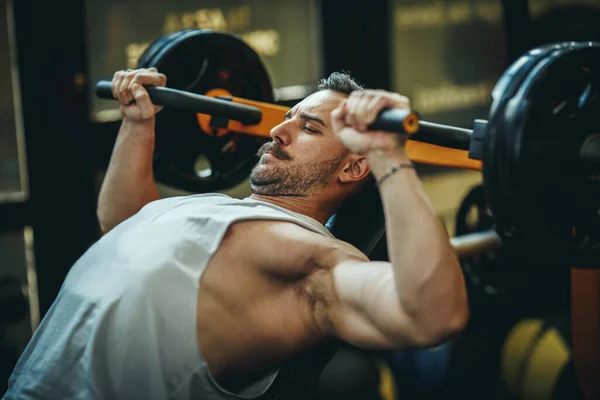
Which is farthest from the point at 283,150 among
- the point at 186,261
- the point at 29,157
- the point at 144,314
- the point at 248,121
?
the point at 29,157

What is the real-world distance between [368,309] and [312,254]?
Result: 183 mm

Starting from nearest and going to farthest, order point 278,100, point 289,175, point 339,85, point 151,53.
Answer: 1. point 289,175
2. point 339,85
3. point 151,53
4. point 278,100

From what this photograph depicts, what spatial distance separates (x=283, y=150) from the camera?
5.44ft

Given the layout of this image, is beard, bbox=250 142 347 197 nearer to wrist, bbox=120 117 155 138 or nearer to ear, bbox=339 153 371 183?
ear, bbox=339 153 371 183

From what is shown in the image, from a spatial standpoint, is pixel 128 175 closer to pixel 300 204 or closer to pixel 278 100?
pixel 300 204

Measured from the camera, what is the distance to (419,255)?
1.15m

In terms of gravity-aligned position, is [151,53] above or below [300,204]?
above

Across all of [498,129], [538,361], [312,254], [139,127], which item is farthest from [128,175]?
[538,361]

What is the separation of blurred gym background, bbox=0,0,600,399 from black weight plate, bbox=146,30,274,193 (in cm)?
34

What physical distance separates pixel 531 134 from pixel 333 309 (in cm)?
46

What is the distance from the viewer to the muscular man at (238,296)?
3.84 ft

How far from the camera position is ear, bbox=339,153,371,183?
168cm

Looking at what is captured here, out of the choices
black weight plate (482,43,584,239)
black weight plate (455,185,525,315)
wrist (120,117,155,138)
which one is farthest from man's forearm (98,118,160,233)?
black weight plate (455,185,525,315)

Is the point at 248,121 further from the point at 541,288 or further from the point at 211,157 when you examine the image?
the point at 541,288
